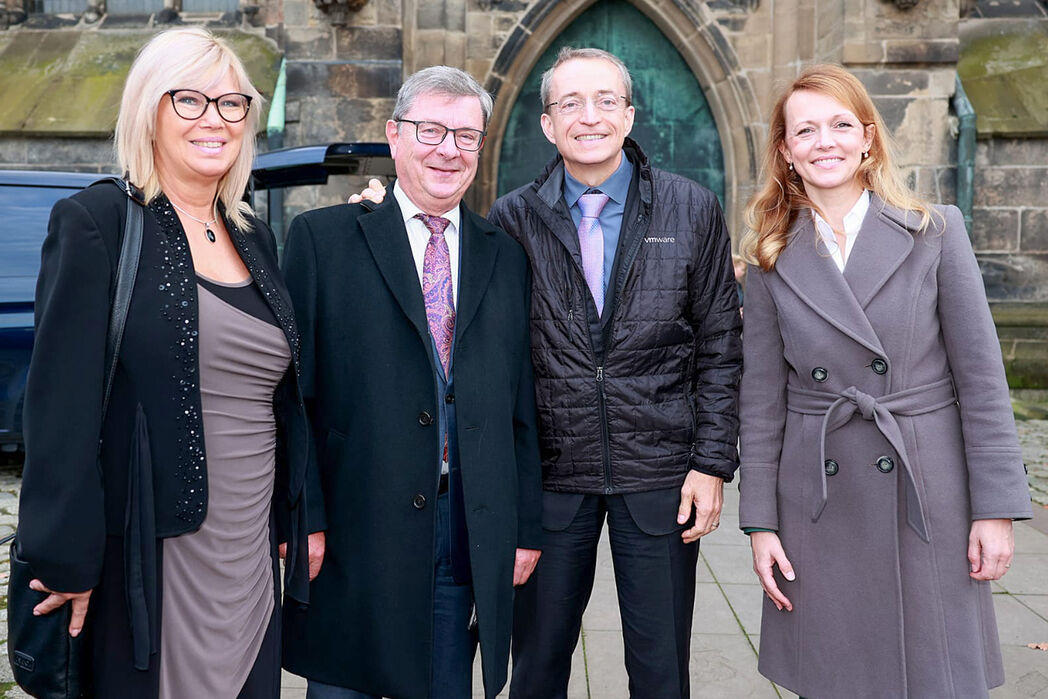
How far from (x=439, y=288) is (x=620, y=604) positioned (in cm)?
96

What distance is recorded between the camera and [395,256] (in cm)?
226

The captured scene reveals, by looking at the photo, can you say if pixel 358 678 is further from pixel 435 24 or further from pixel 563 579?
pixel 435 24

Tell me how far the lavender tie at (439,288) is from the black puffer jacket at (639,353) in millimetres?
266

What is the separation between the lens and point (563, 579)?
249 cm

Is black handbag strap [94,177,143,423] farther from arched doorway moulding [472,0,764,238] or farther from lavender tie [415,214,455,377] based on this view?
arched doorway moulding [472,0,764,238]

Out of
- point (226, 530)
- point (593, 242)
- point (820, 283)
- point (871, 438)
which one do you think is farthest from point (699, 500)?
point (226, 530)

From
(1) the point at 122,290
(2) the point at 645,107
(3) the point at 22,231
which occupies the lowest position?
(1) the point at 122,290

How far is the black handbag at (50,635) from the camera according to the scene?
5.43ft

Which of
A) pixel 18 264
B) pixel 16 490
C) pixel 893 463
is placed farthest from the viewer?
pixel 16 490

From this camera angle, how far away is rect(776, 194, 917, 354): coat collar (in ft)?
7.06

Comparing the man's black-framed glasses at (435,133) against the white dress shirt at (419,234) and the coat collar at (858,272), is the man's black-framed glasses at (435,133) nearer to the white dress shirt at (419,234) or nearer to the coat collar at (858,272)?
the white dress shirt at (419,234)

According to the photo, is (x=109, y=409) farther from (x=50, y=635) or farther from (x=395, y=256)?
(x=395, y=256)

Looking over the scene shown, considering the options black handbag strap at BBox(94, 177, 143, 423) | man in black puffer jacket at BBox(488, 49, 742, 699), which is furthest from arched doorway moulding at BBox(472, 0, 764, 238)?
black handbag strap at BBox(94, 177, 143, 423)

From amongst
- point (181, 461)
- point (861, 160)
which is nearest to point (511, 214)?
point (861, 160)
